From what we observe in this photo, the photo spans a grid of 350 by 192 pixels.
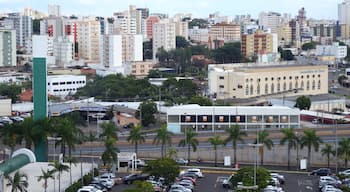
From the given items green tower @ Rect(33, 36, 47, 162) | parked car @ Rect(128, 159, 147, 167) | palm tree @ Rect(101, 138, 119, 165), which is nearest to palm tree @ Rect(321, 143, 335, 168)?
parked car @ Rect(128, 159, 147, 167)

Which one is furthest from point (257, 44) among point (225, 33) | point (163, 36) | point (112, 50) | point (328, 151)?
point (328, 151)

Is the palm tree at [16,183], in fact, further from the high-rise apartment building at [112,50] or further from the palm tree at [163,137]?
the high-rise apartment building at [112,50]

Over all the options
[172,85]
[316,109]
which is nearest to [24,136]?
[316,109]

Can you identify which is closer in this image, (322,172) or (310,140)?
(322,172)

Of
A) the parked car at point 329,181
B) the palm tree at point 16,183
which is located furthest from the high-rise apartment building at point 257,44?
the palm tree at point 16,183

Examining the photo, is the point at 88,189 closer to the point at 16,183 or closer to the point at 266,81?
the point at 16,183

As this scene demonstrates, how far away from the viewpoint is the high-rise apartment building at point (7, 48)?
3006 cm

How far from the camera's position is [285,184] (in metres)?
10.4

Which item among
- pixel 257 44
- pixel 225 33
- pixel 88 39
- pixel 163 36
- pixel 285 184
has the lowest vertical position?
pixel 285 184

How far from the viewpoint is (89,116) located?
17.4 metres

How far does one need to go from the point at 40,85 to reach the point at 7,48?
1951 centimetres

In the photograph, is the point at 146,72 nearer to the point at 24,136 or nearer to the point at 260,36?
the point at 260,36

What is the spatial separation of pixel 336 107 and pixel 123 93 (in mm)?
6095

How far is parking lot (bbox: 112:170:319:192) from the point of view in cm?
1003
